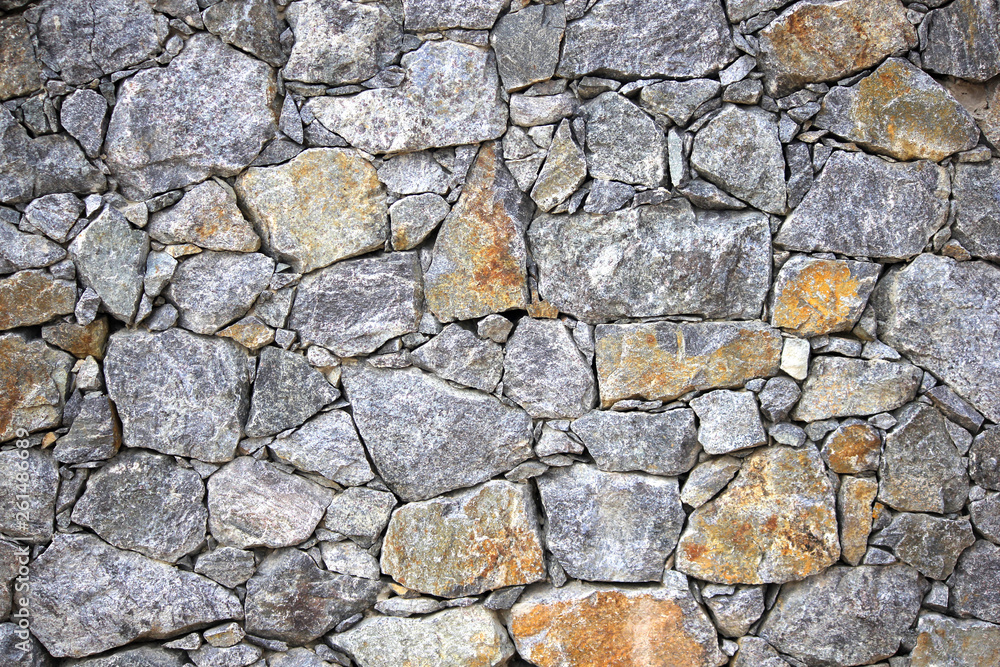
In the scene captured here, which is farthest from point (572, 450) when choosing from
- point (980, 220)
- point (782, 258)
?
point (980, 220)

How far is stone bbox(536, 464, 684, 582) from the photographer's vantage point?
2711 mm

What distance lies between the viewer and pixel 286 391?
9.18ft

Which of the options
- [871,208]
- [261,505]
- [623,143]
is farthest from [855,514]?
[261,505]

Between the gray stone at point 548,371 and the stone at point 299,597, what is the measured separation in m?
1.00

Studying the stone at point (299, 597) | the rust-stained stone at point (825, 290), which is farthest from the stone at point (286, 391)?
the rust-stained stone at point (825, 290)

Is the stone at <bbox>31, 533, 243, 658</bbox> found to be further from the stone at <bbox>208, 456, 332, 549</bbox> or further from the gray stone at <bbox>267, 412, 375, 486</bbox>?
the gray stone at <bbox>267, 412, 375, 486</bbox>

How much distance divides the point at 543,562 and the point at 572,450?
460mm

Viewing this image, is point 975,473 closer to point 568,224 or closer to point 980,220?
point 980,220

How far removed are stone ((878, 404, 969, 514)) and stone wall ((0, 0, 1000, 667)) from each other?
0.01 metres

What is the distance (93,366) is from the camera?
278cm

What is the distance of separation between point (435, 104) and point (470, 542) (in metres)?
1.70

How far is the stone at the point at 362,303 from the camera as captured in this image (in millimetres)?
2758

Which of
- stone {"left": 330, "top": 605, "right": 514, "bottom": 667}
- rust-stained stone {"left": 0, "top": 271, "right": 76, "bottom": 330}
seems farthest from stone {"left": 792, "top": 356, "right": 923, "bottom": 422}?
→ rust-stained stone {"left": 0, "top": 271, "right": 76, "bottom": 330}

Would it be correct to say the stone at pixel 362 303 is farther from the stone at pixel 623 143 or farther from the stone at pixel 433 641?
the stone at pixel 433 641
